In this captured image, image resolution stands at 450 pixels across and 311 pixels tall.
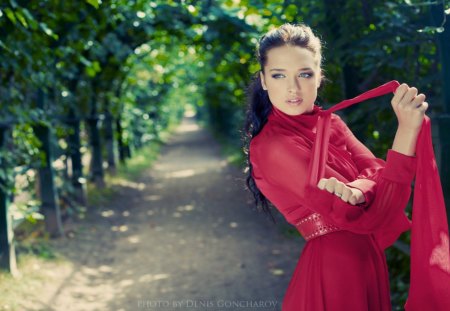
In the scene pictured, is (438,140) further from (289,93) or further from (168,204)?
(168,204)

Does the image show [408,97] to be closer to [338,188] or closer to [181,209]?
[338,188]

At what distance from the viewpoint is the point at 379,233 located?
192cm

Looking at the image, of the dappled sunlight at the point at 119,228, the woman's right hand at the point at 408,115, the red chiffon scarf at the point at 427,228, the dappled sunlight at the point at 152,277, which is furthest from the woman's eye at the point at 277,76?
the dappled sunlight at the point at 119,228

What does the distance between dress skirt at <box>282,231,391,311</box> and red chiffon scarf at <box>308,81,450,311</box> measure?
6.3 inches

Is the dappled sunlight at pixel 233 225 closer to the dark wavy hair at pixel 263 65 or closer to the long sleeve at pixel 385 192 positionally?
the dark wavy hair at pixel 263 65

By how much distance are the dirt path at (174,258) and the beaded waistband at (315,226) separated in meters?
2.12

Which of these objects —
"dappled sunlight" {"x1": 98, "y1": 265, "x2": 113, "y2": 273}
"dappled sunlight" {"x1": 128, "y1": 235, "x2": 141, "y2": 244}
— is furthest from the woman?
"dappled sunlight" {"x1": 128, "y1": 235, "x2": 141, "y2": 244}

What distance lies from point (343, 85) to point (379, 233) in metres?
3.26

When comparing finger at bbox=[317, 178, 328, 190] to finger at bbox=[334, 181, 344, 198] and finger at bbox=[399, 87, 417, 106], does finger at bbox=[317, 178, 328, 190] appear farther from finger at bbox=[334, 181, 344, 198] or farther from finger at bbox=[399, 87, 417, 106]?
finger at bbox=[399, 87, 417, 106]

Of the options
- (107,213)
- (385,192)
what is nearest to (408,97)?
(385,192)

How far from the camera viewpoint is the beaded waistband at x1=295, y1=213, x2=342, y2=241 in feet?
6.17

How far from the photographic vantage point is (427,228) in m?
1.74

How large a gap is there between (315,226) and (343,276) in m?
0.19

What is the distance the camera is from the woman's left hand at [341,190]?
5.44ft
